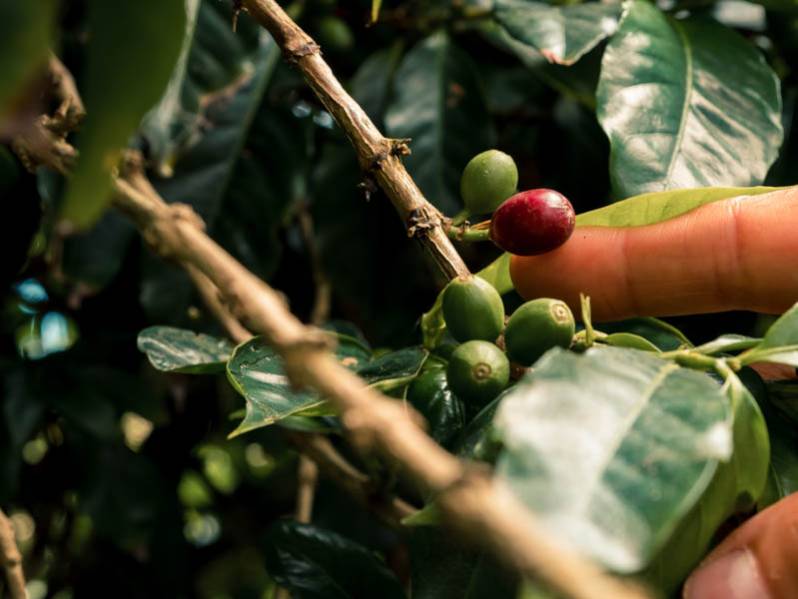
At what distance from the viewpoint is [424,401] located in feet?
2.30

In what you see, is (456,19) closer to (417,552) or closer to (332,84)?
(332,84)

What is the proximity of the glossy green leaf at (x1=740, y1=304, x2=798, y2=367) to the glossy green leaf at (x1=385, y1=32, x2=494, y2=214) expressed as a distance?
652mm

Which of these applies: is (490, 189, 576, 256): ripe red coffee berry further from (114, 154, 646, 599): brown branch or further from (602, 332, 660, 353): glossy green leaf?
(114, 154, 646, 599): brown branch

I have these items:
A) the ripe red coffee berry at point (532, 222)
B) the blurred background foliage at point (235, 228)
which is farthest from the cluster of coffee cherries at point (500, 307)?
the blurred background foliage at point (235, 228)

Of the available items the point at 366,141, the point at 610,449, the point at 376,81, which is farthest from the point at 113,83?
the point at 376,81

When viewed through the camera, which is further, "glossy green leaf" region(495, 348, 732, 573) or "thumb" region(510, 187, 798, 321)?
"thumb" region(510, 187, 798, 321)

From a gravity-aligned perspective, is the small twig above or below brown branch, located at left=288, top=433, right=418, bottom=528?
above

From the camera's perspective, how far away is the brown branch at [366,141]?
0.70 metres

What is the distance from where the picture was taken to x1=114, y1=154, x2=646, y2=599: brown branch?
0.28 metres

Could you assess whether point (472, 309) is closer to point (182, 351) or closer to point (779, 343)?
point (779, 343)

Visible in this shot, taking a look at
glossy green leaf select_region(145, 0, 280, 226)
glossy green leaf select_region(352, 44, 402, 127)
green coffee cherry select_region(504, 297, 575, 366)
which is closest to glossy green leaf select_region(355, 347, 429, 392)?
green coffee cherry select_region(504, 297, 575, 366)

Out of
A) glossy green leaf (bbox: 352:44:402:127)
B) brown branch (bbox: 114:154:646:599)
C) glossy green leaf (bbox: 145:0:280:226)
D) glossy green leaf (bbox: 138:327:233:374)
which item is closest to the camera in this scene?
brown branch (bbox: 114:154:646:599)

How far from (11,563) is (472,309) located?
0.48m

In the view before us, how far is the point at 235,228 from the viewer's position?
49.6 inches
